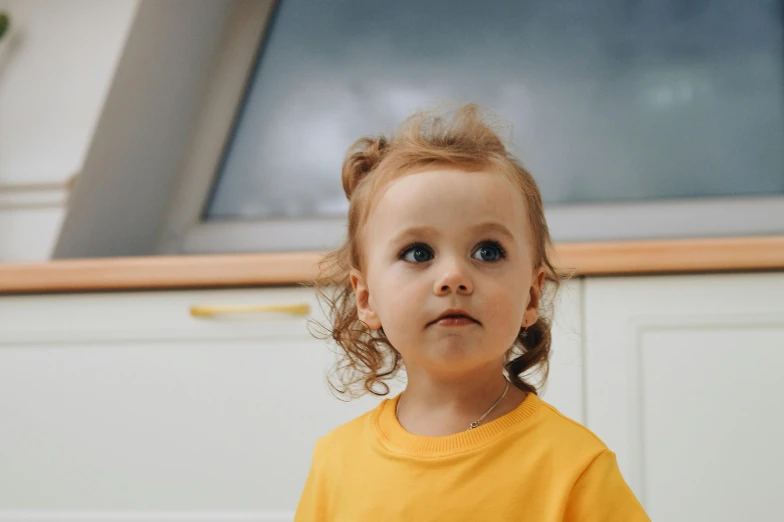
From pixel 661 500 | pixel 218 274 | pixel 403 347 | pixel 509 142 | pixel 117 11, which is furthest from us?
pixel 117 11

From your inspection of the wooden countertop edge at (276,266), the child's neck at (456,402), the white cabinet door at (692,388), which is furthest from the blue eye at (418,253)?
the white cabinet door at (692,388)

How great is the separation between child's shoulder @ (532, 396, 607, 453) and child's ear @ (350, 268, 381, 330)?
186mm

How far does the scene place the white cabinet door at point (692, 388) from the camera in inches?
47.3

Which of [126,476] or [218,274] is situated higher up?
[218,274]

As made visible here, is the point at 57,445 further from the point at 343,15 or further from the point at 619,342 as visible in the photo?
the point at 343,15

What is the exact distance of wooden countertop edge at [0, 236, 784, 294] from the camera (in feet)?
3.99

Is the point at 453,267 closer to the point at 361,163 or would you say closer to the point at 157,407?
the point at 361,163

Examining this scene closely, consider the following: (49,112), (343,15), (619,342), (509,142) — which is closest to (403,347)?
(509,142)

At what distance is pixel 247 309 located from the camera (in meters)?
1.32

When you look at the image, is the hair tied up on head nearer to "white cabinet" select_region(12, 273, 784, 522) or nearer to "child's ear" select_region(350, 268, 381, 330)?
"child's ear" select_region(350, 268, 381, 330)

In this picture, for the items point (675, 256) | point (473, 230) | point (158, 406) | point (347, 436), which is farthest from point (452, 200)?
point (158, 406)

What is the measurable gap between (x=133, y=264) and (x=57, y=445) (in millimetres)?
341

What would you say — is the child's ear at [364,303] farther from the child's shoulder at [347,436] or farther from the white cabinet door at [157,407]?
the white cabinet door at [157,407]

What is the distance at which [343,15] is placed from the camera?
200 cm
